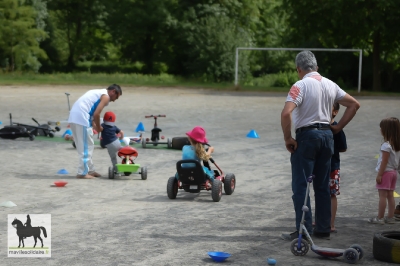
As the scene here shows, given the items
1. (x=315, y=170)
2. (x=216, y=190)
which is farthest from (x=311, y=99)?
(x=216, y=190)

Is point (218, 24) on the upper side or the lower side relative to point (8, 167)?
upper

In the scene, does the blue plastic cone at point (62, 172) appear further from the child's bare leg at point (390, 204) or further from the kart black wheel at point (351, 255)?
the kart black wheel at point (351, 255)

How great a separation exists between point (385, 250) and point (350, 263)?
339 millimetres

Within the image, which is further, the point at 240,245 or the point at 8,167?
the point at 8,167

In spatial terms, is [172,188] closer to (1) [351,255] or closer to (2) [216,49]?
(1) [351,255]

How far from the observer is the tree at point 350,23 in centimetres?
4075

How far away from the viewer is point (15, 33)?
62.9 metres

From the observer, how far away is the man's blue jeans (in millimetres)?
7429

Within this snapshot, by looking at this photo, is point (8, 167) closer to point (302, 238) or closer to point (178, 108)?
point (302, 238)

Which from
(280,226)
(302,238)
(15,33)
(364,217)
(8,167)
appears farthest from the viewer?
(15,33)

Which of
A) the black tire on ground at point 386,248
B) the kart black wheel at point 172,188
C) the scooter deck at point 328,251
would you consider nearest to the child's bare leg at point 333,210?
the black tire on ground at point 386,248

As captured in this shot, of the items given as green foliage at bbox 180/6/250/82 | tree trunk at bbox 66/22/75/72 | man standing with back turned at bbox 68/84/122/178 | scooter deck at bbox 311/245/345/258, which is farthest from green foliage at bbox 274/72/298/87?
scooter deck at bbox 311/245/345/258

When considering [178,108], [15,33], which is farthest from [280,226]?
[15,33]

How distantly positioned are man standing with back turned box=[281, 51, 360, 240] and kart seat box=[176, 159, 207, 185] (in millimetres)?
2457
